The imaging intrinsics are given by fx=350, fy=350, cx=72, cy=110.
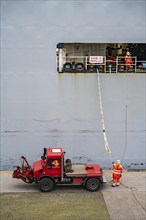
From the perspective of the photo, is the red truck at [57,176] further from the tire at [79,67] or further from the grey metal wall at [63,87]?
the tire at [79,67]

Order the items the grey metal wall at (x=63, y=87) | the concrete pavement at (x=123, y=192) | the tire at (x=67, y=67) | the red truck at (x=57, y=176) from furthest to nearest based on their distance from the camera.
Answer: the tire at (x=67, y=67) → the grey metal wall at (x=63, y=87) → the red truck at (x=57, y=176) → the concrete pavement at (x=123, y=192)

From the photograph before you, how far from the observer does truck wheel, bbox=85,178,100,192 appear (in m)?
11.5

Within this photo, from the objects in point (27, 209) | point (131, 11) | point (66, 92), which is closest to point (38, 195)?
point (27, 209)

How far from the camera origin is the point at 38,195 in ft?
37.2

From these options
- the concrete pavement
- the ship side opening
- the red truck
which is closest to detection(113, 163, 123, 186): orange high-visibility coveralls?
the concrete pavement

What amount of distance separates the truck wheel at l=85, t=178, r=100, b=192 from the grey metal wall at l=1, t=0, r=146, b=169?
2457 mm

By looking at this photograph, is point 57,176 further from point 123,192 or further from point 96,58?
point 96,58

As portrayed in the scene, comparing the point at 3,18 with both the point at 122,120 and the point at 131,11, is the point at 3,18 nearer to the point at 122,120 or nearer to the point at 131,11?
the point at 131,11

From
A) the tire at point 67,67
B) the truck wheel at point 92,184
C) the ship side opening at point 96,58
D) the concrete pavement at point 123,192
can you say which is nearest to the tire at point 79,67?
the ship side opening at point 96,58

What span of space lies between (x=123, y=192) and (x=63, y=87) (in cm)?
464

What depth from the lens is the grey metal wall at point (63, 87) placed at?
1347 cm

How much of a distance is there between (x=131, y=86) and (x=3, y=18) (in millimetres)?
5618

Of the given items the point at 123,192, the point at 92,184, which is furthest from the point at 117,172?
the point at 92,184

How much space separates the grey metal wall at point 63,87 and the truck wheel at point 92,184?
2457mm
